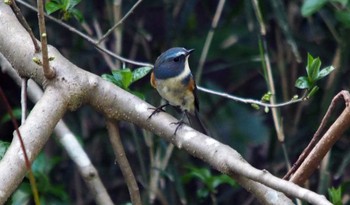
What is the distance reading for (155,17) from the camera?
5113 mm

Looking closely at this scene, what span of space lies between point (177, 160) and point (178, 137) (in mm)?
1932

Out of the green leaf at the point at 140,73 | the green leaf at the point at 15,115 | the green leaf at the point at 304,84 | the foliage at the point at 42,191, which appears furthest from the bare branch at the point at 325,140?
the green leaf at the point at 15,115

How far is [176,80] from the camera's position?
3.27 metres

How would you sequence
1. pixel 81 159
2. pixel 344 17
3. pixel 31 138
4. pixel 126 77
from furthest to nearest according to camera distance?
pixel 344 17 → pixel 81 159 → pixel 126 77 → pixel 31 138

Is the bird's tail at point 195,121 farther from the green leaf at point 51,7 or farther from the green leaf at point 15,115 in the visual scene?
the green leaf at point 15,115

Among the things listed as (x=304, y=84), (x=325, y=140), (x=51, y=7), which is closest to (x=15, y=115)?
(x=51, y=7)

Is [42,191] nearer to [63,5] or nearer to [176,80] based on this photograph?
[176,80]

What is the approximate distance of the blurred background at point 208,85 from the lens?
391cm

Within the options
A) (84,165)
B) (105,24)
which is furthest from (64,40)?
A: (84,165)

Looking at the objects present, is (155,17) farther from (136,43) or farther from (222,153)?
(222,153)

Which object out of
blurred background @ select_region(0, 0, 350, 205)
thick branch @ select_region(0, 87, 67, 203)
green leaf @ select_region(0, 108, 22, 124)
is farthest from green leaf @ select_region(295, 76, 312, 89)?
green leaf @ select_region(0, 108, 22, 124)

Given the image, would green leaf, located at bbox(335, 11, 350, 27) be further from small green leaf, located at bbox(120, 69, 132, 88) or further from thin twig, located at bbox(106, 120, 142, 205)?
thin twig, located at bbox(106, 120, 142, 205)

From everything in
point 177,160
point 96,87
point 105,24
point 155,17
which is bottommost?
point 177,160

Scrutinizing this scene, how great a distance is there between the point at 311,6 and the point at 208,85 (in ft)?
4.56
